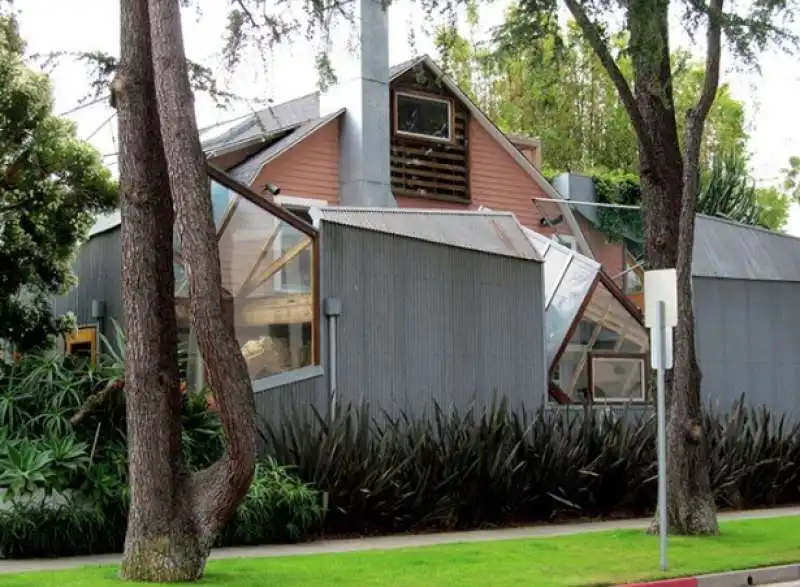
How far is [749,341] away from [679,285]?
29.9 ft

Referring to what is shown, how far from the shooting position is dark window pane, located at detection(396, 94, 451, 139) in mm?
25766

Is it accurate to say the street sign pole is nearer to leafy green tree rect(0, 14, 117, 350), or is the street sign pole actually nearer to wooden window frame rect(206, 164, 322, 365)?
wooden window frame rect(206, 164, 322, 365)

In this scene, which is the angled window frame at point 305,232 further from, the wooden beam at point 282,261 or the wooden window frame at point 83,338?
the wooden window frame at point 83,338

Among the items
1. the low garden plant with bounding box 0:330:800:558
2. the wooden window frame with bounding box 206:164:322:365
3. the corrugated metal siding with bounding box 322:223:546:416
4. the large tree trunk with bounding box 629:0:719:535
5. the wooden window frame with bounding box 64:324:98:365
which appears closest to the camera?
the low garden plant with bounding box 0:330:800:558

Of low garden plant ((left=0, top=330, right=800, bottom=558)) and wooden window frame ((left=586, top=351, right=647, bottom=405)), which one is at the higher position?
wooden window frame ((left=586, top=351, right=647, bottom=405))

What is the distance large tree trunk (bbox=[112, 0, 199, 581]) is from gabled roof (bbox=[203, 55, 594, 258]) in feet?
32.0

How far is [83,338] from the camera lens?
19.2m

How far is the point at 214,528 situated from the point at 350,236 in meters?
7.11

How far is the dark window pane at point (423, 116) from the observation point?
84.5 ft

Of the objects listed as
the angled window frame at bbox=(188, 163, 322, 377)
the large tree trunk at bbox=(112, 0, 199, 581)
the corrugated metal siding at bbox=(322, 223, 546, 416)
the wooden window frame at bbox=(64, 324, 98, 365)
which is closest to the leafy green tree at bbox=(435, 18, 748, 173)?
the corrugated metal siding at bbox=(322, 223, 546, 416)

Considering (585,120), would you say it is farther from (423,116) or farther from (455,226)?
(455,226)

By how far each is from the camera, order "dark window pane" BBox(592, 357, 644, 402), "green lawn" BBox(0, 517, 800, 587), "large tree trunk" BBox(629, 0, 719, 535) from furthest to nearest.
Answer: "dark window pane" BBox(592, 357, 644, 402), "large tree trunk" BBox(629, 0, 719, 535), "green lawn" BBox(0, 517, 800, 587)

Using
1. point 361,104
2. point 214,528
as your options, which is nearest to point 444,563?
point 214,528

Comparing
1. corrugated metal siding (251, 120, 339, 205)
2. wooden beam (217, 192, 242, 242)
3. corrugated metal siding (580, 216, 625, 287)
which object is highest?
corrugated metal siding (251, 120, 339, 205)
